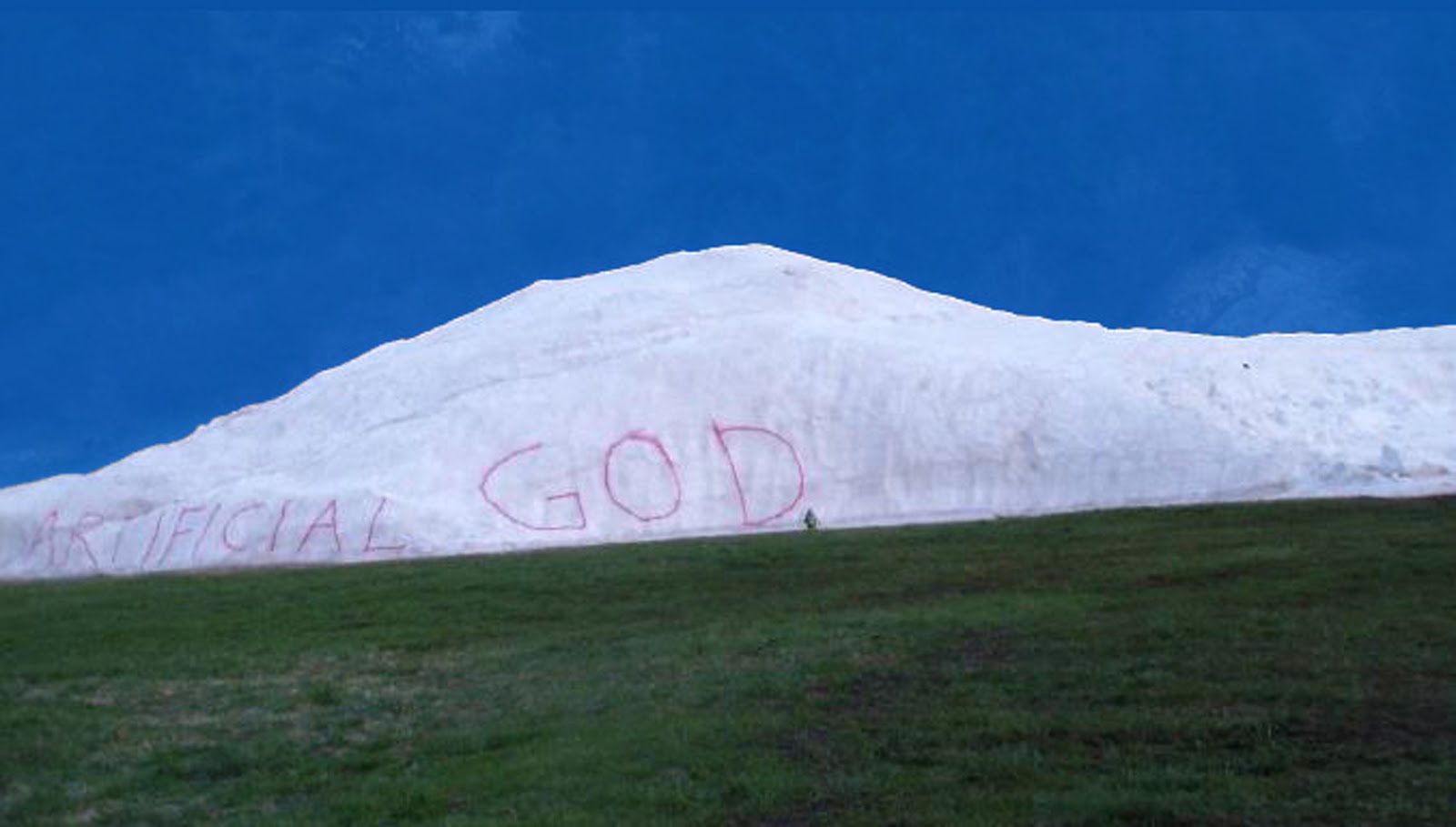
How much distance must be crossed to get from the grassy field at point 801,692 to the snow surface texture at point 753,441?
9.58 meters

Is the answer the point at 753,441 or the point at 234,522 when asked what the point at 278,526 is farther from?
the point at 753,441

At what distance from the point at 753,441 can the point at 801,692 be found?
23718 millimetres

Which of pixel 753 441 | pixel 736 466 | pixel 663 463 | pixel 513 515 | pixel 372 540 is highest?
pixel 753 441

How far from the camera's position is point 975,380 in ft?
124

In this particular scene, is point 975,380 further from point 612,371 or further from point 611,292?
point 611,292

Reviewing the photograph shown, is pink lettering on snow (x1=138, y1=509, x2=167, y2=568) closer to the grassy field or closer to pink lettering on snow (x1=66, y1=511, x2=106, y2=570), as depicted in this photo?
pink lettering on snow (x1=66, y1=511, x2=106, y2=570)

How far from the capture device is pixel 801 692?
13.6 metres

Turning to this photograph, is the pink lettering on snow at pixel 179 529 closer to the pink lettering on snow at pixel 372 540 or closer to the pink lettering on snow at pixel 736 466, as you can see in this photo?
the pink lettering on snow at pixel 372 540

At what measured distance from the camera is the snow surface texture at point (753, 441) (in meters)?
34.0

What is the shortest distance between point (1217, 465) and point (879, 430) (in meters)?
7.31

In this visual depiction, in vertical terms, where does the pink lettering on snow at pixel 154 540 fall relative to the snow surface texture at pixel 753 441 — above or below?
below

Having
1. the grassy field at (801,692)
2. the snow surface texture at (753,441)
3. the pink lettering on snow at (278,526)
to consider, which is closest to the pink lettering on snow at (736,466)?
the snow surface texture at (753,441)

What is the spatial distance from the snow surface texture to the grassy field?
9.58 metres

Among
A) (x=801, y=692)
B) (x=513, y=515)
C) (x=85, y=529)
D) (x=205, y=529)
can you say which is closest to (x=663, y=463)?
(x=513, y=515)
